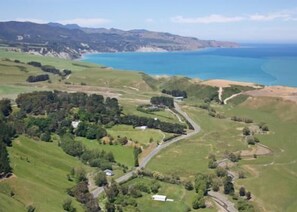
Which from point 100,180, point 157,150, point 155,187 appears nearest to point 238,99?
point 157,150

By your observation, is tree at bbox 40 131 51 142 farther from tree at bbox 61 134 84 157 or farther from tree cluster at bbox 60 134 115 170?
tree cluster at bbox 60 134 115 170

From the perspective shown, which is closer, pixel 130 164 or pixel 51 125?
pixel 130 164

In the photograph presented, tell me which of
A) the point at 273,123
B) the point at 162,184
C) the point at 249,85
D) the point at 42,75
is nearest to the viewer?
the point at 162,184

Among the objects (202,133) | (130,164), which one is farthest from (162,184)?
(202,133)

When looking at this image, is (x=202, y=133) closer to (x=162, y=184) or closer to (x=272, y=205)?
(x=162, y=184)

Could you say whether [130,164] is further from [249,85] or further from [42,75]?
[42,75]

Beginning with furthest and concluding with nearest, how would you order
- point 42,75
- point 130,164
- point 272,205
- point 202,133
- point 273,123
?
point 42,75 < point 273,123 < point 202,133 < point 130,164 < point 272,205

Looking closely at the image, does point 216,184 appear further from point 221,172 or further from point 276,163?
point 276,163

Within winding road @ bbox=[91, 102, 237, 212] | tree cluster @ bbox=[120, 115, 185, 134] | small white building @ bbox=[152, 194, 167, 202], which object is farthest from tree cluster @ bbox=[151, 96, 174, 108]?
small white building @ bbox=[152, 194, 167, 202]

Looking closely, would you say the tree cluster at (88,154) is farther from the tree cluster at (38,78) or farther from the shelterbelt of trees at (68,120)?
the tree cluster at (38,78)
